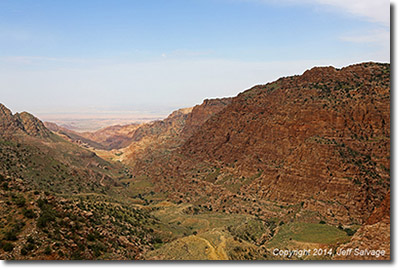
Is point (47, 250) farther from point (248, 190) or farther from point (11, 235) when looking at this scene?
point (248, 190)

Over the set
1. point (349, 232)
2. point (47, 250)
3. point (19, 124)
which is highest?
point (19, 124)

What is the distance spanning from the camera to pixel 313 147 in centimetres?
5628

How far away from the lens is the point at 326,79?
68812 mm

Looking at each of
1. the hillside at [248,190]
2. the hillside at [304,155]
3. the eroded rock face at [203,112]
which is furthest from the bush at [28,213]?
the eroded rock face at [203,112]

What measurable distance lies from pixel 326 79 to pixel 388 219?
50767mm

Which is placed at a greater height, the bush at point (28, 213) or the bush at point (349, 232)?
the bush at point (28, 213)

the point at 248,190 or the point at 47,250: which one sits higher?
the point at 47,250

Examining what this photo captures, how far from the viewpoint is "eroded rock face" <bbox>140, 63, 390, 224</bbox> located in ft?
163

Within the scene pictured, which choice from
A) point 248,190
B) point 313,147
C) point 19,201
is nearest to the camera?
point 19,201

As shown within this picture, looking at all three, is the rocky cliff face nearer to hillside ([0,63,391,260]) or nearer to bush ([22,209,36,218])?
hillside ([0,63,391,260])

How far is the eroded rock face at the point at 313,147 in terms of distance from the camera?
49.8 meters

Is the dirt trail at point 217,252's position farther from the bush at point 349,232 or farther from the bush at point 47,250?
the bush at point 349,232

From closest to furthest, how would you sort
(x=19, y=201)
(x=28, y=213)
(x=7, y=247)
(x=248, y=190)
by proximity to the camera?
(x=7, y=247) < (x=28, y=213) < (x=19, y=201) < (x=248, y=190)

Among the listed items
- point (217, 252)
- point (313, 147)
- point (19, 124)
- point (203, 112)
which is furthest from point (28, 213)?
point (203, 112)
